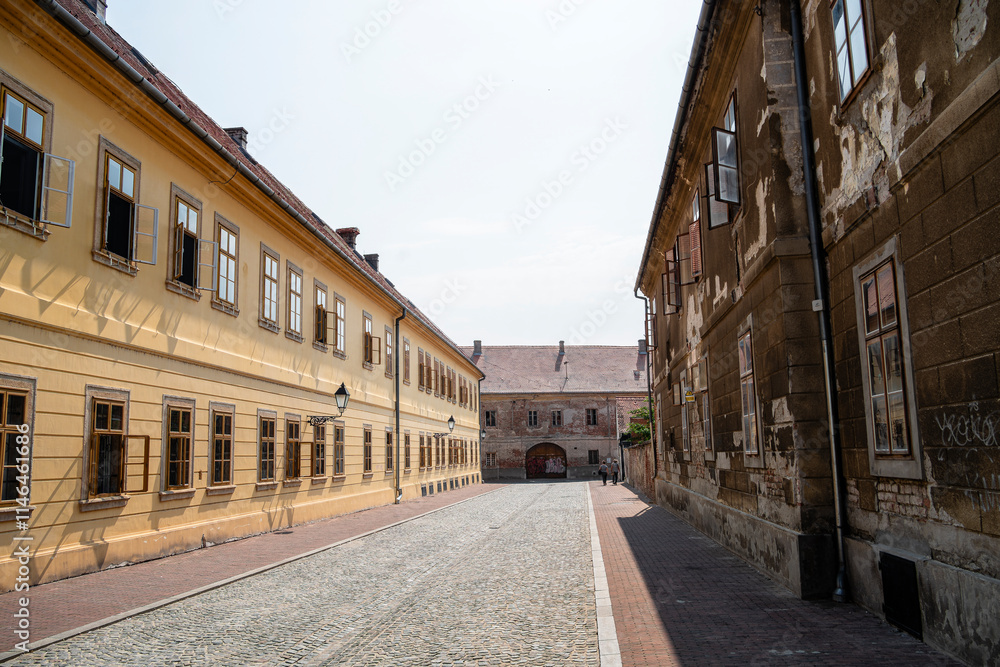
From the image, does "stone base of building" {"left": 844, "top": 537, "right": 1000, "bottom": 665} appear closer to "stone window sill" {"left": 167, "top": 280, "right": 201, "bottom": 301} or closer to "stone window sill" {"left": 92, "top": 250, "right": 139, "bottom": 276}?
"stone window sill" {"left": 92, "top": 250, "right": 139, "bottom": 276}

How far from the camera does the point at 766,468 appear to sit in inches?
401

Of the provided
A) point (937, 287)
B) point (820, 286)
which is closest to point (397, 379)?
point (820, 286)

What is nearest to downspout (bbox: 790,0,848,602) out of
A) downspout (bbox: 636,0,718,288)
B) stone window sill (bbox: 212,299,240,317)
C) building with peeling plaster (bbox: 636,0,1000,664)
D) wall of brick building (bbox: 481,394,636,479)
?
building with peeling plaster (bbox: 636,0,1000,664)

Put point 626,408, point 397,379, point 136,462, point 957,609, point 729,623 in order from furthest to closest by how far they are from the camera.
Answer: point 626,408
point 397,379
point 136,462
point 729,623
point 957,609

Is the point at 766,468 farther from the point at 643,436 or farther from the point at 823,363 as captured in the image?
the point at 643,436

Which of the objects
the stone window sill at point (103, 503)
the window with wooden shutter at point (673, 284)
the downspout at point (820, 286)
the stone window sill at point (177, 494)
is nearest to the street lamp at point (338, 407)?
the stone window sill at point (177, 494)

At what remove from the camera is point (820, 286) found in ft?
28.2

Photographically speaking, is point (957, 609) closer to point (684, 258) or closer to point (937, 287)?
point (937, 287)

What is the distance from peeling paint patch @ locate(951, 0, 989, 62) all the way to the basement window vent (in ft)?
12.8

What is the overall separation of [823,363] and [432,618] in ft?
16.0

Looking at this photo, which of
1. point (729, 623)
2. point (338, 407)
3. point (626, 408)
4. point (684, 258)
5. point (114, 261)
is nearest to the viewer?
point (729, 623)

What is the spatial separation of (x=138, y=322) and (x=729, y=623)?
9492 millimetres

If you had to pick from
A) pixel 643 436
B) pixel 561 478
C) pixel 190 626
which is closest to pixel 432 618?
pixel 190 626

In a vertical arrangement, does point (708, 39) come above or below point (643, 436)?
above
